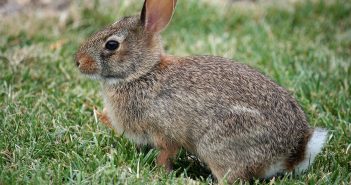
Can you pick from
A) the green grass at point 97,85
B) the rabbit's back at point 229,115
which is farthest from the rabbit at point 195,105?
the green grass at point 97,85

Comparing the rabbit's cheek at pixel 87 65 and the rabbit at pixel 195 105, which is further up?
the rabbit's cheek at pixel 87 65

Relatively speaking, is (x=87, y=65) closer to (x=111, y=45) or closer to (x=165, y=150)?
(x=111, y=45)

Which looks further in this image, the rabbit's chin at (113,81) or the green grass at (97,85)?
the rabbit's chin at (113,81)

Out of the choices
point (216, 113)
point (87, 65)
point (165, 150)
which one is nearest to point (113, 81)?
point (87, 65)

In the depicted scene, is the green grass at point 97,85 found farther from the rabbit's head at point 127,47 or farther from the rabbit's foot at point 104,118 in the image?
the rabbit's head at point 127,47

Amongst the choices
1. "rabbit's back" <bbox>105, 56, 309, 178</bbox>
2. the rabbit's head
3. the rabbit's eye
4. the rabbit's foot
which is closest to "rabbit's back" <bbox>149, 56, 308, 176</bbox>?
"rabbit's back" <bbox>105, 56, 309, 178</bbox>

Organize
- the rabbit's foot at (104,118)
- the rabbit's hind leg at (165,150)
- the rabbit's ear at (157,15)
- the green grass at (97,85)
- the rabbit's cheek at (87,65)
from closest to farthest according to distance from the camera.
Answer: the green grass at (97,85), the rabbit's hind leg at (165,150), the rabbit's cheek at (87,65), the rabbit's ear at (157,15), the rabbit's foot at (104,118)

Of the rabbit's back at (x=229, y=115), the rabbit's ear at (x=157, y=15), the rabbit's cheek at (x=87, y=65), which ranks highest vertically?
the rabbit's ear at (x=157, y=15)
